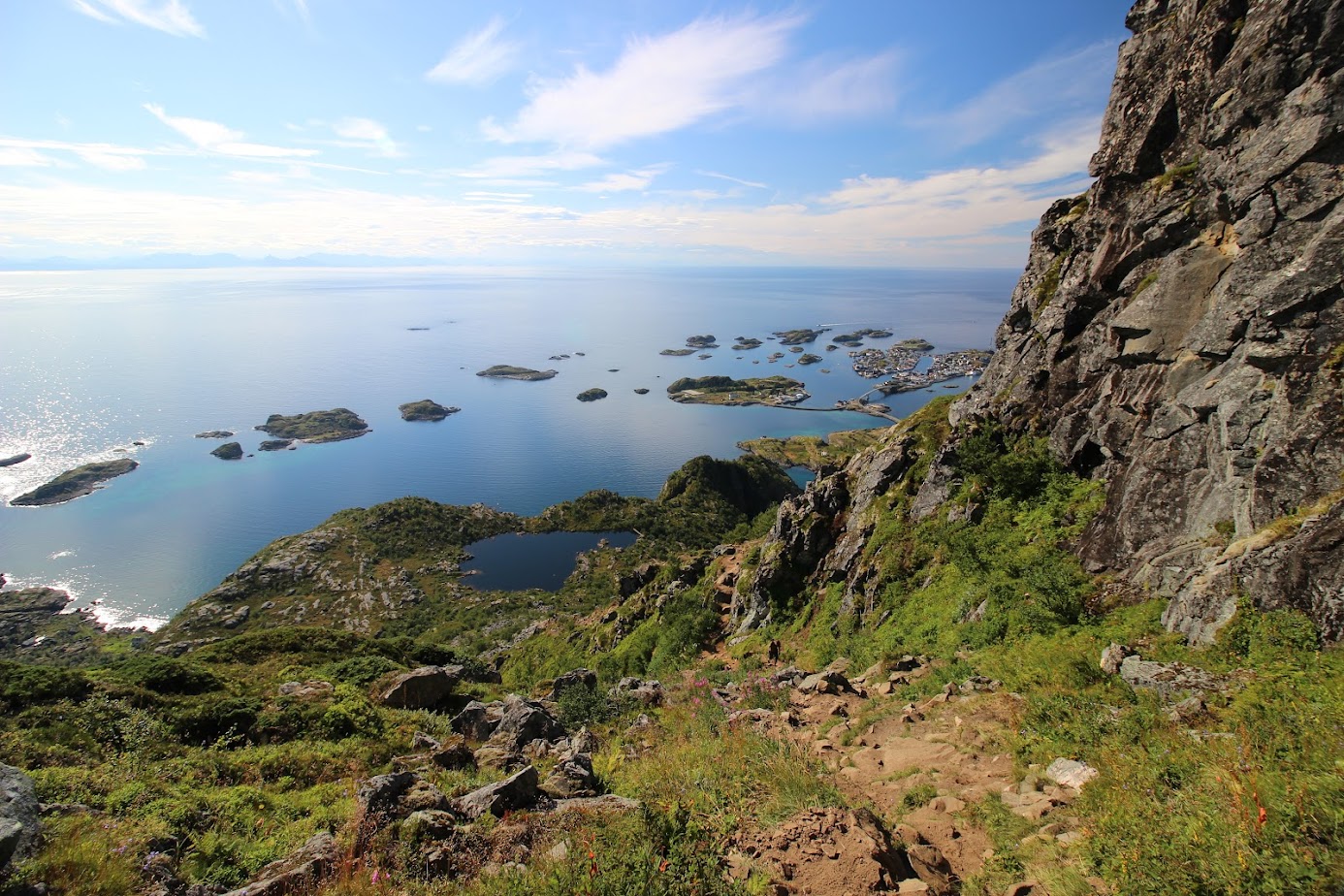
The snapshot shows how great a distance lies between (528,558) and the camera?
93188mm

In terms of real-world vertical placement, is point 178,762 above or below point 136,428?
above

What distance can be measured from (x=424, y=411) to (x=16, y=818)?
17250 centimetres

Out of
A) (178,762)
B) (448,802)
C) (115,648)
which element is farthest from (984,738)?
(115,648)

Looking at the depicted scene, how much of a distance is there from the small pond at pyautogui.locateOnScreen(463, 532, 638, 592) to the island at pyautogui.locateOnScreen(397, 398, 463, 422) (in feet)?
267

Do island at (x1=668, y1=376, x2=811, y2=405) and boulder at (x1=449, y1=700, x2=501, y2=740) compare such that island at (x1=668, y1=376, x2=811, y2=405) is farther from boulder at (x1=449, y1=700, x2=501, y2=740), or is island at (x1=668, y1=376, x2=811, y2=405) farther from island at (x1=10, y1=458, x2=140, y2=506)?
boulder at (x1=449, y1=700, x2=501, y2=740)

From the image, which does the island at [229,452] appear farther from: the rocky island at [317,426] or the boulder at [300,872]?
the boulder at [300,872]

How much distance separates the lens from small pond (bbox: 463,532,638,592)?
86.1 m

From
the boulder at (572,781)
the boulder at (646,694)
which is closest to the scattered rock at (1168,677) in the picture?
the boulder at (572,781)

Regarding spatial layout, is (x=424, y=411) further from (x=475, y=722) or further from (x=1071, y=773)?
(x=1071, y=773)

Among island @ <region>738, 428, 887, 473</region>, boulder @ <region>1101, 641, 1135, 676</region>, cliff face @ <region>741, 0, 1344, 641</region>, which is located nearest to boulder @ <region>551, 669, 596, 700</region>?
boulder @ <region>1101, 641, 1135, 676</region>

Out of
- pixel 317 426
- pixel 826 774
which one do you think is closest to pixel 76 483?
pixel 317 426

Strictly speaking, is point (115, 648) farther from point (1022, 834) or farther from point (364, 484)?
point (1022, 834)

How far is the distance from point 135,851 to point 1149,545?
19.7m

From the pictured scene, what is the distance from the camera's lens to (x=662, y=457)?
133625 mm
